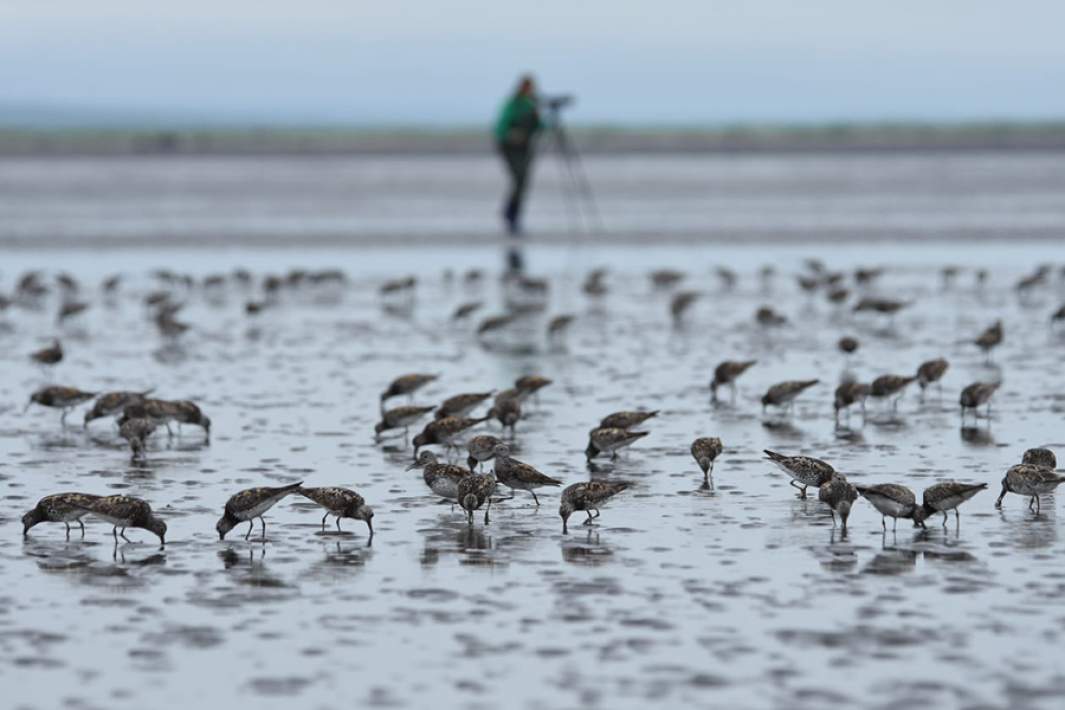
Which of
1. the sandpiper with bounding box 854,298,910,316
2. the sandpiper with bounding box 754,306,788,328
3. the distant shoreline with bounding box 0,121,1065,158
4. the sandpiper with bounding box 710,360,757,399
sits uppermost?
the distant shoreline with bounding box 0,121,1065,158

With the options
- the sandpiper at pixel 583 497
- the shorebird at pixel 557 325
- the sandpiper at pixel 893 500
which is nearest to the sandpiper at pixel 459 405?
the sandpiper at pixel 583 497

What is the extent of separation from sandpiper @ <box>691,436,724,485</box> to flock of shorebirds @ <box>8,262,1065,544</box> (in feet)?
0.04

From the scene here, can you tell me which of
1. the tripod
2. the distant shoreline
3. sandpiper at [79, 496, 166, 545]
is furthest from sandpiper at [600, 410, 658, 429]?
the distant shoreline

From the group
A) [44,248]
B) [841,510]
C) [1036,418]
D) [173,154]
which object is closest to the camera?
[841,510]

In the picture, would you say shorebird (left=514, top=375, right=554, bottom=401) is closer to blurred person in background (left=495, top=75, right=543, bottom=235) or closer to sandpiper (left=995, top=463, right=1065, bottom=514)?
sandpiper (left=995, top=463, right=1065, bottom=514)

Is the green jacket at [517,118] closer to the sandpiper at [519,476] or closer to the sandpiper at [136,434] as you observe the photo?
the sandpiper at [136,434]

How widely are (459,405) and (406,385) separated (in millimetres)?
1669

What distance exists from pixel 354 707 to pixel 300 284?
24.9 meters

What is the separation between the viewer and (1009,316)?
29.0 metres

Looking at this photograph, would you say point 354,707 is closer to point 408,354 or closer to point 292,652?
point 292,652

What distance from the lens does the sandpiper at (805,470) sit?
15.2 metres

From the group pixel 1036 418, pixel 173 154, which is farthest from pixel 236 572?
pixel 173 154

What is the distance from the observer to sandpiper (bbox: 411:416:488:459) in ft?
58.1

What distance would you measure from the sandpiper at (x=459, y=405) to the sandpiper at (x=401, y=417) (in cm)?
30
